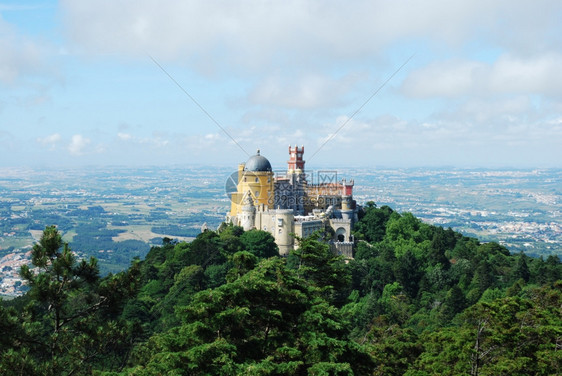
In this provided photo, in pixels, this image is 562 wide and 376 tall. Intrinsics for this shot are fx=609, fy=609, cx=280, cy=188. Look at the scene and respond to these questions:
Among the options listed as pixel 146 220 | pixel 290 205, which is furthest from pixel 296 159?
pixel 146 220

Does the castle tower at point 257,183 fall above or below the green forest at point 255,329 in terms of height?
above

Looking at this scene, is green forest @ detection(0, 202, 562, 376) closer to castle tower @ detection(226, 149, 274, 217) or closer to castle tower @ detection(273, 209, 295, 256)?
castle tower @ detection(273, 209, 295, 256)

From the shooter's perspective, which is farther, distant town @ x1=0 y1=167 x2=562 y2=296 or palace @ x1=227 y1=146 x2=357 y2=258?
distant town @ x1=0 y1=167 x2=562 y2=296

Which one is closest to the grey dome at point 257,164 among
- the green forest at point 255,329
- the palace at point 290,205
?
the palace at point 290,205

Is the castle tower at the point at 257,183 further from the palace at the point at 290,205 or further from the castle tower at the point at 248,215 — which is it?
the castle tower at the point at 248,215

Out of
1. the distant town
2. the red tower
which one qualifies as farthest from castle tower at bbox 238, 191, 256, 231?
the distant town

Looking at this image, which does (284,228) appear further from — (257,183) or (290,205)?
(290,205)

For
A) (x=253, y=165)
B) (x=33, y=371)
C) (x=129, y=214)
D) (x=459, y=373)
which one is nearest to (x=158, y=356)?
(x=33, y=371)
